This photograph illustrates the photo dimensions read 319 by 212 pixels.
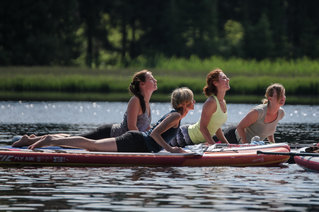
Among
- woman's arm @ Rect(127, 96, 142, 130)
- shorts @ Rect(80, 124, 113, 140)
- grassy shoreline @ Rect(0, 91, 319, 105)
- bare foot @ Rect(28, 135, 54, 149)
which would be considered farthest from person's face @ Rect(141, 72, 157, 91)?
grassy shoreline @ Rect(0, 91, 319, 105)

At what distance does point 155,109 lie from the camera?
32031 mm

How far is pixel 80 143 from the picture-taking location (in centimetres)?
1226

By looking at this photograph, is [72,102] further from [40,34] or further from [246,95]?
[40,34]

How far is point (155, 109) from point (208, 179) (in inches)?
813

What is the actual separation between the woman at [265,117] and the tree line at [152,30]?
3470 cm

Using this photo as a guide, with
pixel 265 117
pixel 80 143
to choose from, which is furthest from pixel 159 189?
pixel 265 117

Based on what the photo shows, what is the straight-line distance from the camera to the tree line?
4956 cm

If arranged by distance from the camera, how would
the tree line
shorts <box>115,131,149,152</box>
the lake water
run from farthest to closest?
the tree line → shorts <box>115,131,149,152</box> → the lake water

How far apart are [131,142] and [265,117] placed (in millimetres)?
2109

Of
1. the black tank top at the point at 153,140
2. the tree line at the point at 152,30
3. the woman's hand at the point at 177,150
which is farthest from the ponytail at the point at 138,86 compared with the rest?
the tree line at the point at 152,30

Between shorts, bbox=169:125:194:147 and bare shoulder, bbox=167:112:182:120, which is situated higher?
bare shoulder, bbox=167:112:182:120

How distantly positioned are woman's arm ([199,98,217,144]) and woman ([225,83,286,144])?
0.54m

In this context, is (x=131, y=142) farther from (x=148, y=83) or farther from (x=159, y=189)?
(x=159, y=189)

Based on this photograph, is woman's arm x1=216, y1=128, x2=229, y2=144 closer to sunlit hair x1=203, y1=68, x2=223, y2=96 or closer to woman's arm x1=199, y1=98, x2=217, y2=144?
woman's arm x1=199, y1=98, x2=217, y2=144
